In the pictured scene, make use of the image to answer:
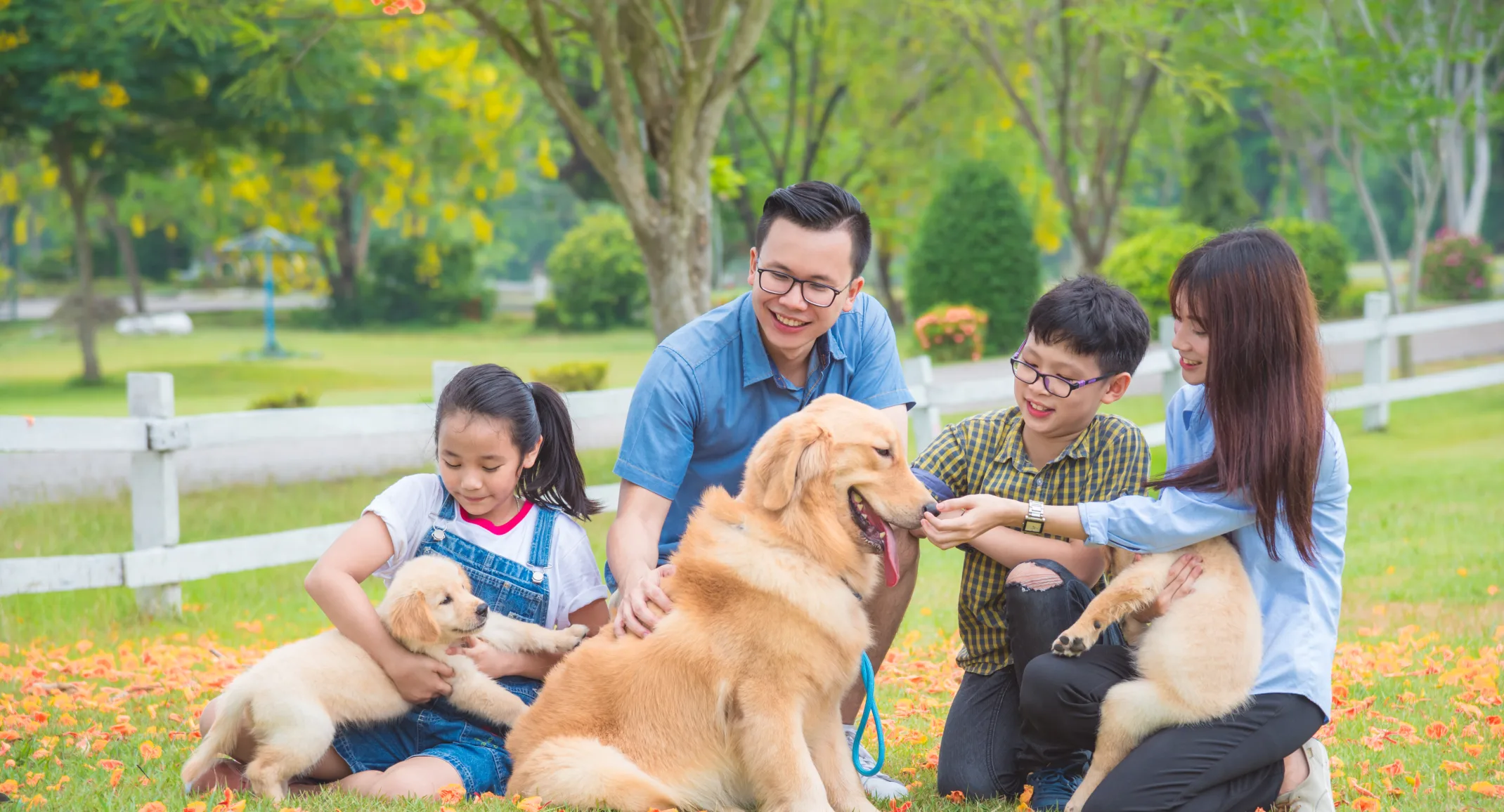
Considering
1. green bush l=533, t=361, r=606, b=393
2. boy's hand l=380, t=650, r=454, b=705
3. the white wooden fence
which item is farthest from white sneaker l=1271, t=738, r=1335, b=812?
green bush l=533, t=361, r=606, b=393

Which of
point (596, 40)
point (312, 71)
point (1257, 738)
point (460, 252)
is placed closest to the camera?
point (1257, 738)

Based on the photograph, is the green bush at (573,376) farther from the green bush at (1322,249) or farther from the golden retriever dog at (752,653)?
the green bush at (1322,249)

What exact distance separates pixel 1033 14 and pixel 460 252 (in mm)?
22947

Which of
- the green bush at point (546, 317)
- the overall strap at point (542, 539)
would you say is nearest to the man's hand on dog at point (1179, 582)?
the overall strap at point (542, 539)

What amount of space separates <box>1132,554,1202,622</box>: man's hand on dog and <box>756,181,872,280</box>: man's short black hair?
141 cm

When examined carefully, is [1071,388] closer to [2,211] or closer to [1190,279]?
[1190,279]

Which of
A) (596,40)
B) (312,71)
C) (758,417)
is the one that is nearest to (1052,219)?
(312,71)

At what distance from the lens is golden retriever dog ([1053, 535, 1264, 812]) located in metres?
3.28

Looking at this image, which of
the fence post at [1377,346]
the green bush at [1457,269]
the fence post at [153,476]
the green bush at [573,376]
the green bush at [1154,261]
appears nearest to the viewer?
the fence post at [153,476]

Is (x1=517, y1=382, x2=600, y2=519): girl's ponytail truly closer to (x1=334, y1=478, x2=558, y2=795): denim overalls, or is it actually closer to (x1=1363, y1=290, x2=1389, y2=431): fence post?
(x1=334, y1=478, x2=558, y2=795): denim overalls

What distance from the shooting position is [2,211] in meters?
45.8

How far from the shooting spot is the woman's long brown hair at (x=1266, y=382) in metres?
3.31

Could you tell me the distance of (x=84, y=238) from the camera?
18.5 m

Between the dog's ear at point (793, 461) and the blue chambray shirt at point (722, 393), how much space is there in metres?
0.77
